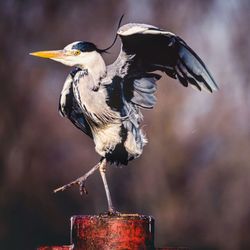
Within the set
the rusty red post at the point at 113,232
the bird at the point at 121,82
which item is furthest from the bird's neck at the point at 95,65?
the rusty red post at the point at 113,232

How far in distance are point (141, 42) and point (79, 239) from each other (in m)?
0.62

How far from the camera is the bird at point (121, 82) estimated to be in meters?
2.31

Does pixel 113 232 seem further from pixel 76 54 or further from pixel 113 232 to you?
pixel 76 54

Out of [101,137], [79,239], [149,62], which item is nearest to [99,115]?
[101,137]

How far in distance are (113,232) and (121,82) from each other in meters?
0.49

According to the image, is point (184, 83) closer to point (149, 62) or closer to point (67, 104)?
point (149, 62)

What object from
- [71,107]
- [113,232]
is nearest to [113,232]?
[113,232]

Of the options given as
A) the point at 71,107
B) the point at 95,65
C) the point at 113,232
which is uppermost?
the point at 95,65

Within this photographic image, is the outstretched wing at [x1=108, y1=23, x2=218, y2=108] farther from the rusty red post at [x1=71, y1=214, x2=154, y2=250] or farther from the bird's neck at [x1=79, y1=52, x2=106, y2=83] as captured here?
the rusty red post at [x1=71, y1=214, x2=154, y2=250]

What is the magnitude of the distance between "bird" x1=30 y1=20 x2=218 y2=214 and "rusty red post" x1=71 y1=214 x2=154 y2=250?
19 centimetres

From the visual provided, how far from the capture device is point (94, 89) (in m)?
2.32

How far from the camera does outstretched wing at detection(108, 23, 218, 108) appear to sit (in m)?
2.32

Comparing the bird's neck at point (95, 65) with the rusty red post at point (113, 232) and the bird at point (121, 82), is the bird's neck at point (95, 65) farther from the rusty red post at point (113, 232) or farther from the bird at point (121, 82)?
the rusty red post at point (113, 232)

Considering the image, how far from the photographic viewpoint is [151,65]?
2.39m
